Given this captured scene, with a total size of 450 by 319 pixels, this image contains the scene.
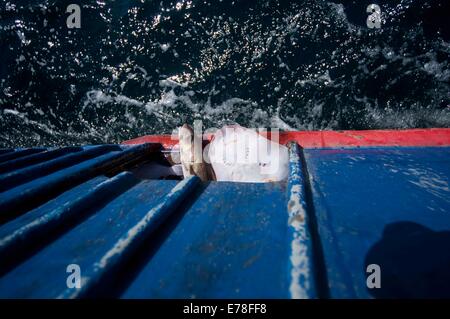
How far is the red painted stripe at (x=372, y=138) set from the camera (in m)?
2.46

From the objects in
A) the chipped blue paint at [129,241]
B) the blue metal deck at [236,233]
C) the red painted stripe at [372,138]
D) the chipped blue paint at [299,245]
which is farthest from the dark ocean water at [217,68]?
the chipped blue paint at [129,241]

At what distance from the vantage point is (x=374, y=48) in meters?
4.88

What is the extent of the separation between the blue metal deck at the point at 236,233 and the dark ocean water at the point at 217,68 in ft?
9.83

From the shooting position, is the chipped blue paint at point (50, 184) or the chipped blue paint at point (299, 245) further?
the chipped blue paint at point (50, 184)

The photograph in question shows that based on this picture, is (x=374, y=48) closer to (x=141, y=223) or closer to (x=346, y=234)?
(x=346, y=234)

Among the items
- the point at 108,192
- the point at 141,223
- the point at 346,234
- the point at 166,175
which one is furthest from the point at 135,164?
the point at 346,234

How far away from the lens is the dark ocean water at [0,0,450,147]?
4.66m

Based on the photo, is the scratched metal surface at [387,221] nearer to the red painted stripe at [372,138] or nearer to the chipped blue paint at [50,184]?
the red painted stripe at [372,138]

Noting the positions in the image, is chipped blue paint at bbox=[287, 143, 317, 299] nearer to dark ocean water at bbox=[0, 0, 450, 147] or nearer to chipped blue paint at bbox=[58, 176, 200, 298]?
chipped blue paint at bbox=[58, 176, 200, 298]

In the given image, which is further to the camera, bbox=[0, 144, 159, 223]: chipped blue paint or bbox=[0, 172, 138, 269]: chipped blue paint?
bbox=[0, 144, 159, 223]: chipped blue paint

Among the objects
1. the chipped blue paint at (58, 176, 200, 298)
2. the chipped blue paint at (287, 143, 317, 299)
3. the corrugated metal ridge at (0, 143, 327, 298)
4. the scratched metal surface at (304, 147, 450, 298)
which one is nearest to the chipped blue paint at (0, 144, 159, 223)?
the corrugated metal ridge at (0, 143, 327, 298)

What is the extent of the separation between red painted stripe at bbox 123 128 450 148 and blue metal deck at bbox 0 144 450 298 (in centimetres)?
40

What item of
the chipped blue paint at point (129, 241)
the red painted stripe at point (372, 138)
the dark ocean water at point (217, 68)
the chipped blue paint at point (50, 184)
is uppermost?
the dark ocean water at point (217, 68)

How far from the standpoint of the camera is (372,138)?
2.62 m
